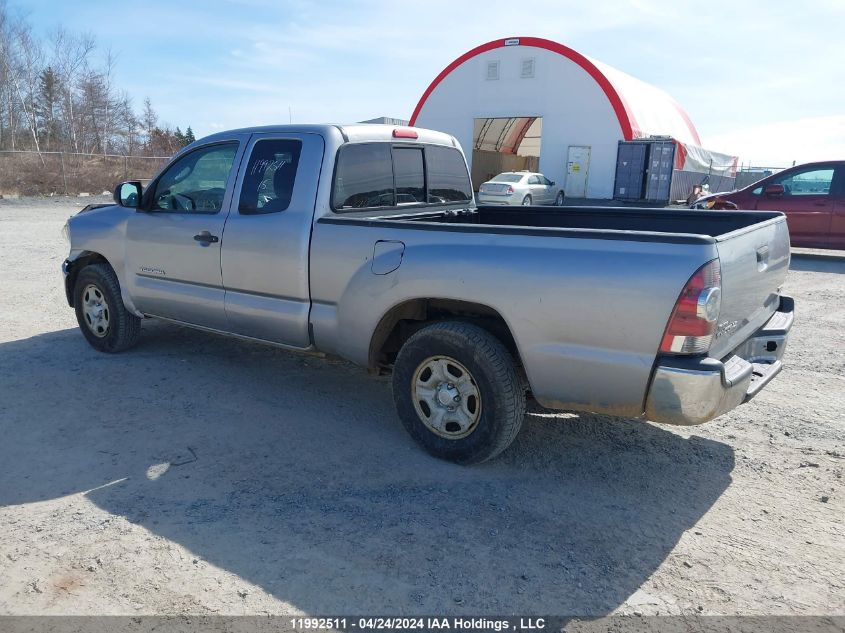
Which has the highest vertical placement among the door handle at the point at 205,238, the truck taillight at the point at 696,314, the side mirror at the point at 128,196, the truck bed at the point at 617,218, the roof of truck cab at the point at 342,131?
the roof of truck cab at the point at 342,131

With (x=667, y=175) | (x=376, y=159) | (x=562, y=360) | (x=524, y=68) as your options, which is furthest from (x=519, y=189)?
(x=562, y=360)

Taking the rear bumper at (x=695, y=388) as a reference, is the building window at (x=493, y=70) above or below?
above

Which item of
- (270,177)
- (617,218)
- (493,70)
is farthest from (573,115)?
(270,177)

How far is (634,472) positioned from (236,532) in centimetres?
233

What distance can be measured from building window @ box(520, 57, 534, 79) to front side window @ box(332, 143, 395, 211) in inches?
1038

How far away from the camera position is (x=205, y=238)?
485 cm

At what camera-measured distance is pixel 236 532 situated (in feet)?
10.3

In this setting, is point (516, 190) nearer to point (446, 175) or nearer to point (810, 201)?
point (810, 201)

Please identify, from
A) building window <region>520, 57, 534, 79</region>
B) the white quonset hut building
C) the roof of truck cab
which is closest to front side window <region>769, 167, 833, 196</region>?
the roof of truck cab

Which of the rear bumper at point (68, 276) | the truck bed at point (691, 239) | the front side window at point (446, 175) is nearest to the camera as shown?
the truck bed at point (691, 239)

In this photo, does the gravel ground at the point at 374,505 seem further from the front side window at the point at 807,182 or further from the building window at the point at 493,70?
the building window at the point at 493,70

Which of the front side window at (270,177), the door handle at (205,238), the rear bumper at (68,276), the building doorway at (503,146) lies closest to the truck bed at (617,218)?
the front side window at (270,177)

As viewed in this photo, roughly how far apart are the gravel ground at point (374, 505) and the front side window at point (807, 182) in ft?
28.0

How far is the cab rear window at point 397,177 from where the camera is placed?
4488 mm
